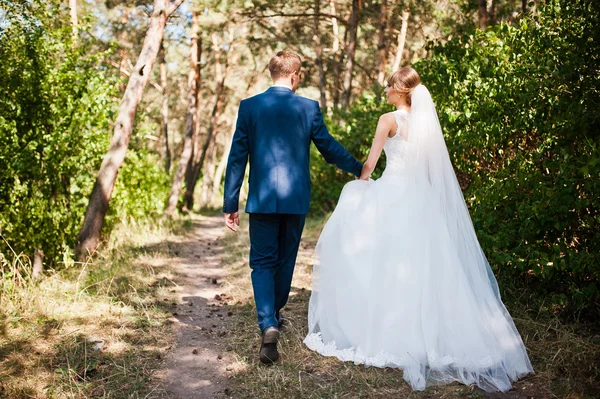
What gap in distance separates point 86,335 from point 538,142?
15.7 feet

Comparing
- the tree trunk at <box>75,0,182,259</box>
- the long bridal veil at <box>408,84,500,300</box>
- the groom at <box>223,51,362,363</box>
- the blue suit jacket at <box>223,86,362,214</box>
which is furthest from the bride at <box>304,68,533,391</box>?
the tree trunk at <box>75,0,182,259</box>

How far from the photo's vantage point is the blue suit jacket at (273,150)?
4082 millimetres

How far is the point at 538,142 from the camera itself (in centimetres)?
528

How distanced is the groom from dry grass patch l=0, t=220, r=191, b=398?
1.10 meters

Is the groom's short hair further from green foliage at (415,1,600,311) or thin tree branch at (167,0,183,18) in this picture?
A: thin tree branch at (167,0,183,18)

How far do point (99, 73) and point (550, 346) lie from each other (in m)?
7.89

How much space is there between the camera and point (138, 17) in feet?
56.1

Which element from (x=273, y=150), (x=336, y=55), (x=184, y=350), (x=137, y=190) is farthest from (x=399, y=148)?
(x=336, y=55)

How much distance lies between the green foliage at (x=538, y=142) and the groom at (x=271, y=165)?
1.98m

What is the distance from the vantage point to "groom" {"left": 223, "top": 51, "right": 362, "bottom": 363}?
408cm

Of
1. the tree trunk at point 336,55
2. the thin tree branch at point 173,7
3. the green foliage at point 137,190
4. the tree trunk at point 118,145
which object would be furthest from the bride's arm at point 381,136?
the tree trunk at point 336,55

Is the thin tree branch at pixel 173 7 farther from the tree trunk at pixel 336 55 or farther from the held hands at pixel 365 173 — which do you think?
the tree trunk at pixel 336 55

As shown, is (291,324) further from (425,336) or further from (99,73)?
(99,73)

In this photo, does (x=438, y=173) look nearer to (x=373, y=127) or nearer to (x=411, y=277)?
(x=411, y=277)
